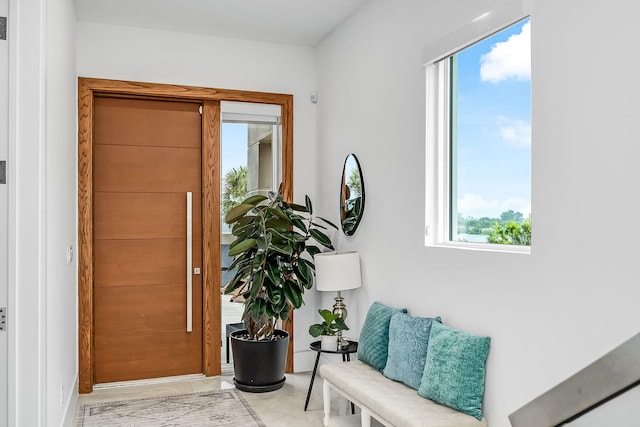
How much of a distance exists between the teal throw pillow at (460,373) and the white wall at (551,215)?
0.07 m

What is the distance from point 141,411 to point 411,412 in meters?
2.06

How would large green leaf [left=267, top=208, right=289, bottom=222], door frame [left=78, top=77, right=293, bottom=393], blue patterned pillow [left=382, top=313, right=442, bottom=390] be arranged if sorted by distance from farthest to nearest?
door frame [left=78, top=77, right=293, bottom=393], large green leaf [left=267, top=208, right=289, bottom=222], blue patterned pillow [left=382, top=313, right=442, bottom=390]

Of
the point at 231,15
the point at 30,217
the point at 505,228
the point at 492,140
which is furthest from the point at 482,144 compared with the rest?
the point at 231,15

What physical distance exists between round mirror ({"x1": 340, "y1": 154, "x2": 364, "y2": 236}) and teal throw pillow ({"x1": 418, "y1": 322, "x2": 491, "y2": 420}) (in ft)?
4.85

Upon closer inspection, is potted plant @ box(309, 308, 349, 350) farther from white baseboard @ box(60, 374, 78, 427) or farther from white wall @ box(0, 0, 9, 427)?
white wall @ box(0, 0, 9, 427)

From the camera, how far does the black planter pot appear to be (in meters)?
4.14

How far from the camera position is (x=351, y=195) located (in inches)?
161

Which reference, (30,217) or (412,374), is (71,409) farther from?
(412,374)

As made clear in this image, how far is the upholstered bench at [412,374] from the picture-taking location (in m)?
2.51

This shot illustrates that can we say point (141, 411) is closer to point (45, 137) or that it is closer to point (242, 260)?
point (242, 260)

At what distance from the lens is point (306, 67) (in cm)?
486

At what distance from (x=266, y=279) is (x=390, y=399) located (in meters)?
1.60

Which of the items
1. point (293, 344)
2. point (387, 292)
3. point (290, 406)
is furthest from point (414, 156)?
point (293, 344)

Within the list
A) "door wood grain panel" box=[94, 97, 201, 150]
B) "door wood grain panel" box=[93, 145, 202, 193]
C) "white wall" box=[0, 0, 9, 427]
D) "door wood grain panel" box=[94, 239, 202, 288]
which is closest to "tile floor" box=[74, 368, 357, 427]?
"door wood grain panel" box=[94, 239, 202, 288]
